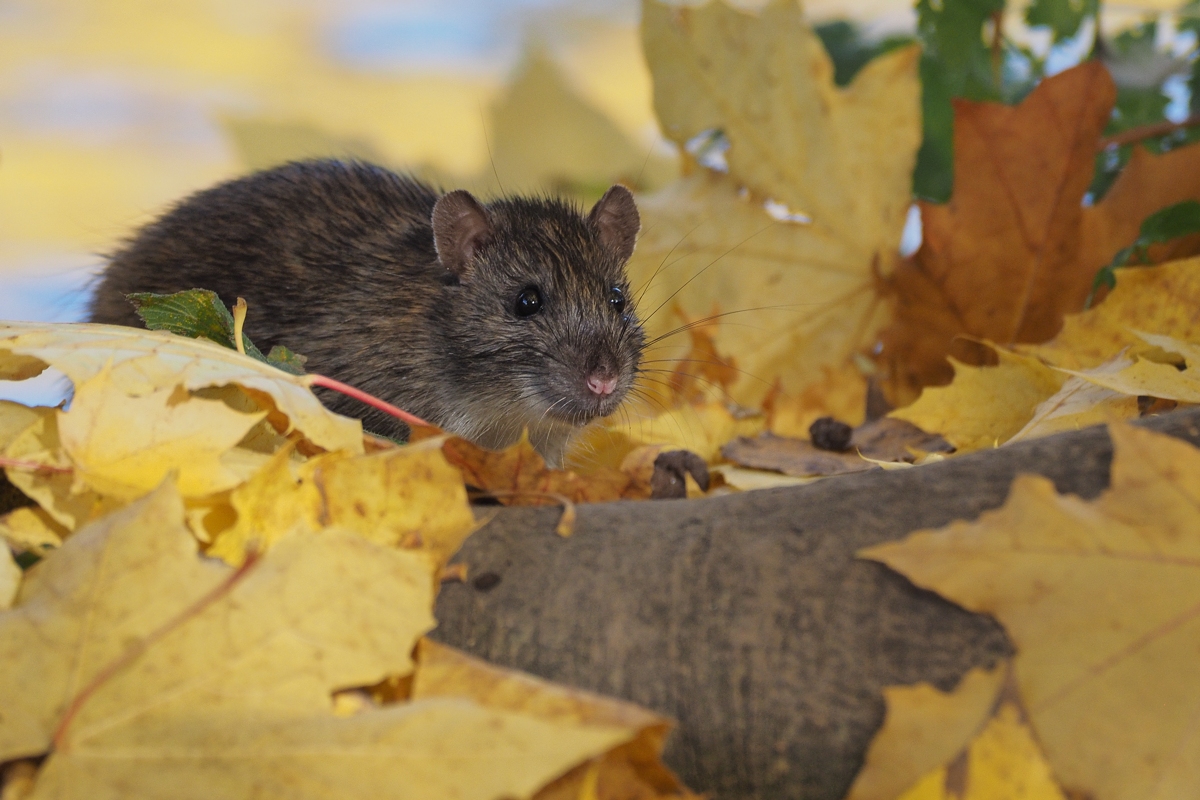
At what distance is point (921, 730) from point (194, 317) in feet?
5.29

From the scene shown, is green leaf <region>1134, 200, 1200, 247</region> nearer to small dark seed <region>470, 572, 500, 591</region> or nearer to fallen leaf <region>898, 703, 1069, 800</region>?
fallen leaf <region>898, 703, 1069, 800</region>

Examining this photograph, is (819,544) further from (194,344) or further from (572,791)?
(194,344)

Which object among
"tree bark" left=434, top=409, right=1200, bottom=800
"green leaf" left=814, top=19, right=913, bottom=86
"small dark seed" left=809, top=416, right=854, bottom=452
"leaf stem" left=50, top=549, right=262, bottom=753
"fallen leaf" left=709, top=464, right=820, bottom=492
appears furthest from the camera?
"green leaf" left=814, top=19, right=913, bottom=86

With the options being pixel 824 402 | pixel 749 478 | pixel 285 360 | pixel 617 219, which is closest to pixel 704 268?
pixel 617 219

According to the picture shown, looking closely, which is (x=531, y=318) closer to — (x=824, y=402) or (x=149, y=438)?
(x=824, y=402)

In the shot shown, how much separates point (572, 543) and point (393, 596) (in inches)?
12.8

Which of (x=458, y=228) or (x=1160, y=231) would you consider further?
(x=458, y=228)

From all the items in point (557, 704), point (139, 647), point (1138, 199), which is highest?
point (1138, 199)

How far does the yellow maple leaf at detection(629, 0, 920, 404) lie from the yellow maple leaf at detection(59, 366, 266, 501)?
2.11 metres

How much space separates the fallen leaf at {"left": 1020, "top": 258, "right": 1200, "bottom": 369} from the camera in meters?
2.50

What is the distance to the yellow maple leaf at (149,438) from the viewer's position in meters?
1.74

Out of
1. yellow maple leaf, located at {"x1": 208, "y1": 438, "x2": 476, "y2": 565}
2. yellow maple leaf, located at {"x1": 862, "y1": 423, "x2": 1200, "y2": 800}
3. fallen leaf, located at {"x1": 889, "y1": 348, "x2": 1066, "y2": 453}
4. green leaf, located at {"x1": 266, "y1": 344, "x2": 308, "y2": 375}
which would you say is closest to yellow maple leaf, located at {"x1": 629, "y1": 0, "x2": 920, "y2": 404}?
fallen leaf, located at {"x1": 889, "y1": 348, "x2": 1066, "y2": 453}

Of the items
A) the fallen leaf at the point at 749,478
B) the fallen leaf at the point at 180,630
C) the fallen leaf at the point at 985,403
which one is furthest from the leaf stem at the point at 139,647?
the fallen leaf at the point at 985,403

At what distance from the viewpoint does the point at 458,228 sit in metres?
3.22
